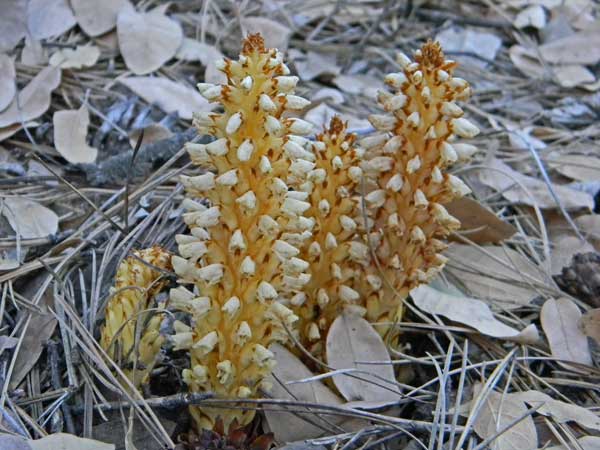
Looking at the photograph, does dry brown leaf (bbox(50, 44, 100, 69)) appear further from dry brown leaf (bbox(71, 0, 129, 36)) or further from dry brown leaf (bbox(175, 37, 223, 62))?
dry brown leaf (bbox(175, 37, 223, 62))

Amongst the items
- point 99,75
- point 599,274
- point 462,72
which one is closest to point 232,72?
point 599,274

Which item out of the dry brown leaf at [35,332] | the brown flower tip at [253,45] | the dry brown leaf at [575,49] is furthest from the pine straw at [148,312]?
the brown flower tip at [253,45]

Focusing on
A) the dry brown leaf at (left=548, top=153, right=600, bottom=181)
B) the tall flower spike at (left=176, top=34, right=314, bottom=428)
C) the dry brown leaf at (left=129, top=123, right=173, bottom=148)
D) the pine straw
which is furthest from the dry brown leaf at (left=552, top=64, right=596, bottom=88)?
the tall flower spike at (left=176, top=34, right=314, bottom=428)

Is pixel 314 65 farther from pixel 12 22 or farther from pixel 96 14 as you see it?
pixel 12 22

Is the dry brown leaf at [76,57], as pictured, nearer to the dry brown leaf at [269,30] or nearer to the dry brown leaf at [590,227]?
the dry brown leaf at [269,30]

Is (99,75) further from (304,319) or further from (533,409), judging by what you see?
(533,409)
